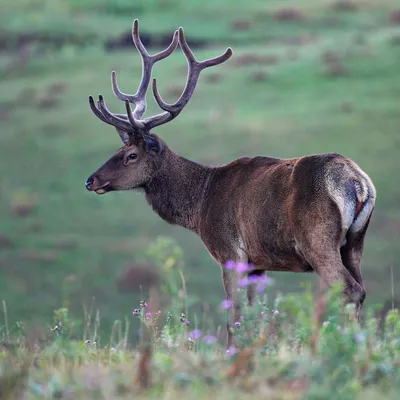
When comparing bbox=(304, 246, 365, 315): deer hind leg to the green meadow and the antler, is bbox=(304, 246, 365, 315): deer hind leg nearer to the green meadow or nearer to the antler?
the antler

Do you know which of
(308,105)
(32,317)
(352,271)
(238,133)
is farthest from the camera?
(308,105)

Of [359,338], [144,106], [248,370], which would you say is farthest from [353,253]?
[144,106]

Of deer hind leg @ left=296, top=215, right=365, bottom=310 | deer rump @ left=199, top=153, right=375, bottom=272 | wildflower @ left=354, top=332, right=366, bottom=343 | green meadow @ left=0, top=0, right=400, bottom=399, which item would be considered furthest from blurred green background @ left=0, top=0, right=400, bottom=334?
wildflower @ left=354, top=332, right=366, bottom=343

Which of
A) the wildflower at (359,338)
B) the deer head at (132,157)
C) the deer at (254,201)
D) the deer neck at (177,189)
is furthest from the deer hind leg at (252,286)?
the wildflower at (359,338)

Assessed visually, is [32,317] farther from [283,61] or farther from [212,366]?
[283,61]

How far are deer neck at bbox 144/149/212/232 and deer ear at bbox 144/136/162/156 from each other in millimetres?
145

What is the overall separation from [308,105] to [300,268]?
66.3 feet

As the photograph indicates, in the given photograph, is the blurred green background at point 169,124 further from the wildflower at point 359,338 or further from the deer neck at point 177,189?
the wildflower at point 359,338

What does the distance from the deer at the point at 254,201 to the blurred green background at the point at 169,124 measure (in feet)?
21.6

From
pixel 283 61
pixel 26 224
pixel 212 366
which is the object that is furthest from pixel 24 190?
pixel 212 366

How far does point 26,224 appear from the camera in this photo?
23.5 metres

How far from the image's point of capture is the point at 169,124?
27.0m

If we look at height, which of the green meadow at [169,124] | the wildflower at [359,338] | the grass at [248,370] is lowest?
the green meadow at [169,124]

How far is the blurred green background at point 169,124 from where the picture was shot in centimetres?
2067
